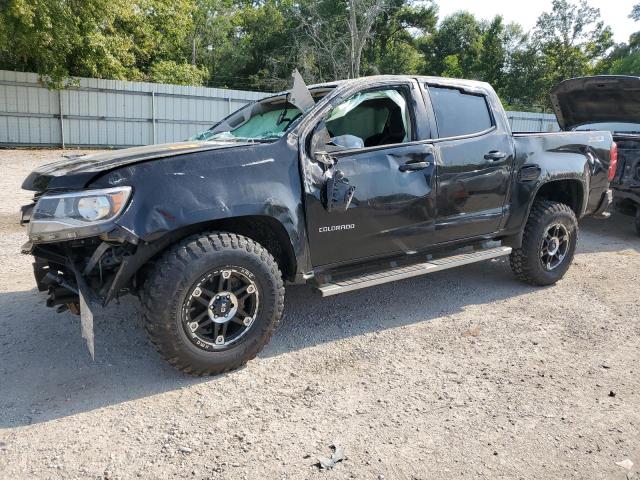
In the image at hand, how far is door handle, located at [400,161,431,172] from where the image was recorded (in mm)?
3974

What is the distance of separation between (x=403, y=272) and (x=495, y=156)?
1.44m

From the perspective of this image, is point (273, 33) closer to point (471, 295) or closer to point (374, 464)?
point (471, 295)

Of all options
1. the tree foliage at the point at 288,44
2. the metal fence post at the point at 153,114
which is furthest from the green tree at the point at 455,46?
the metal fence post at the point at 153,114

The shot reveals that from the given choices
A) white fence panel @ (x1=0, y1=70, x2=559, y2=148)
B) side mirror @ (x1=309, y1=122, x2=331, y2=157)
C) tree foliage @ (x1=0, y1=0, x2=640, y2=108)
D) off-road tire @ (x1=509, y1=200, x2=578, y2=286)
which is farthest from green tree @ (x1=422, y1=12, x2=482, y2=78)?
side mirror @ (x1=309, y1=122, x2=331, y2=157)

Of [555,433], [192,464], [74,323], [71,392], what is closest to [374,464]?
[192,464]

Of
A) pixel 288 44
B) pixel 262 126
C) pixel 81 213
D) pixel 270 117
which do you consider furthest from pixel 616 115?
pixel 288 44

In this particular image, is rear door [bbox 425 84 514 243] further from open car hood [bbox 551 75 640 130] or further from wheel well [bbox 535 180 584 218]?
open car hood [bbox 551 75 640 130]

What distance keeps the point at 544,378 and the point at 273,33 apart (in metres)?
34.0

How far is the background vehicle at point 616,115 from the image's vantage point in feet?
24.4

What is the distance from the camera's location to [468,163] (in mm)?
4406

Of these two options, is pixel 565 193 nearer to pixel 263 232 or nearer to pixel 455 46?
pixel 263 232

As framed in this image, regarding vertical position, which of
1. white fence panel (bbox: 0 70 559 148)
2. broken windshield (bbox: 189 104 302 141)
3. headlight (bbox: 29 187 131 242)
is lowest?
headlight (bbox: 29 187 131 242)

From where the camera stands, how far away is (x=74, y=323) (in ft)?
13.3

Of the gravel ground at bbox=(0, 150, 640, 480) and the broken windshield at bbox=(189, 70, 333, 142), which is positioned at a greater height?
the broken windshield at bbox=(189, 70, 333, 142)
